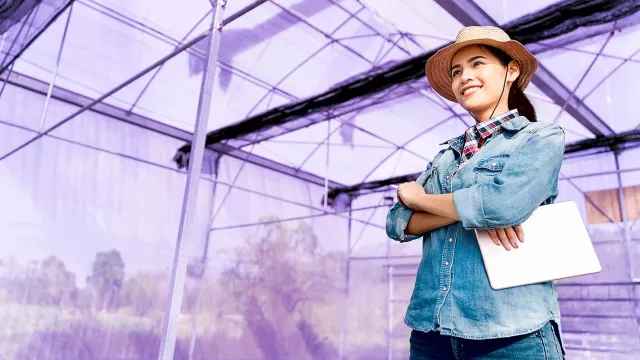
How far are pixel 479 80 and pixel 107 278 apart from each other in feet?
23.6

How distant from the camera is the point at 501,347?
2.76 ft

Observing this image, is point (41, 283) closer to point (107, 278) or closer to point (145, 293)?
point (107, 278)

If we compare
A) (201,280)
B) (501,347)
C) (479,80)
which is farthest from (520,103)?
(201,280)

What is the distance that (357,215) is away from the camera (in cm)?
1184

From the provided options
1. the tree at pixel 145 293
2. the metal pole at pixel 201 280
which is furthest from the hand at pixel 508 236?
the metal pole at pixel 201 280

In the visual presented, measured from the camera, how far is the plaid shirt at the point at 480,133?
1.04 metres

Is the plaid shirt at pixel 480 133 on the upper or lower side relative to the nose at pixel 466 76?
lower

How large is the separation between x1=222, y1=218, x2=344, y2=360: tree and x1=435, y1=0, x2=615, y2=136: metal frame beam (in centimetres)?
583

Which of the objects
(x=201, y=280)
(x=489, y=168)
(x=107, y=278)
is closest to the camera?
(x=489, y=168)

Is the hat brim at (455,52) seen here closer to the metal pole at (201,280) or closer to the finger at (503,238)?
the finger at (503,238)

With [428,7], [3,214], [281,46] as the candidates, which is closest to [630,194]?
[428,7]

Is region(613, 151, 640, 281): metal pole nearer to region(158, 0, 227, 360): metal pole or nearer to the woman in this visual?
region(158, 0, 227, 360): metal pole

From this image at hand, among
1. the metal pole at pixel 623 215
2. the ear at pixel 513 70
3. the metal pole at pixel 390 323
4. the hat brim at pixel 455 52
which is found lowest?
the metal pole at pixel 390 323

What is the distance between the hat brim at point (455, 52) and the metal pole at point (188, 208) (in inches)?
68.3
